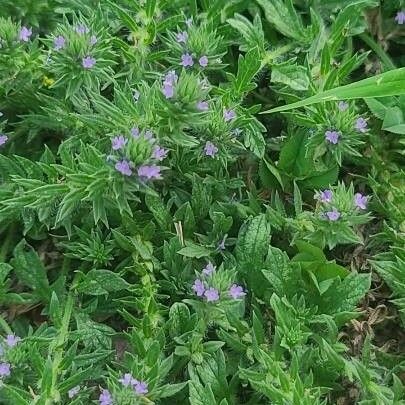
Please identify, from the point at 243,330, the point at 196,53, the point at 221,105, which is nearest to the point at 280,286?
the point at 243,330

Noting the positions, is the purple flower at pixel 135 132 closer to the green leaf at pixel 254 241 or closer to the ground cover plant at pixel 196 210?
the ground cover plant at pixel 196 210

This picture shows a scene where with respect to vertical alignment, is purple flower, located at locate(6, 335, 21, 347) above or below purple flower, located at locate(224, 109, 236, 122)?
below

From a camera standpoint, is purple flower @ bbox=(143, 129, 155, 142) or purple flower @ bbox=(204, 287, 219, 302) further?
purple flower @ bbox=(204, 287, 219, 302)

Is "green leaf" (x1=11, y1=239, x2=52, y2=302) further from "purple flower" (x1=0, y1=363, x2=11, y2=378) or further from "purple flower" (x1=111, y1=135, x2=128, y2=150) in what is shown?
"purple flower" (x1=111, y1=135, x2=128, y2=150)

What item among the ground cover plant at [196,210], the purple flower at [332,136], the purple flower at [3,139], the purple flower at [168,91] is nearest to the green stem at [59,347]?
the ground cover plant at [196,210]

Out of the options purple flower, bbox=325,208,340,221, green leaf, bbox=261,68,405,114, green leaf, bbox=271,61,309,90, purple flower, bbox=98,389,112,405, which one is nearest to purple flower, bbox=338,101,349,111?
green leaf, bbox=271,61,309,90

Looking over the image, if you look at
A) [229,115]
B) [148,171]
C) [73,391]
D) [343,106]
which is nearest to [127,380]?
[73,391]

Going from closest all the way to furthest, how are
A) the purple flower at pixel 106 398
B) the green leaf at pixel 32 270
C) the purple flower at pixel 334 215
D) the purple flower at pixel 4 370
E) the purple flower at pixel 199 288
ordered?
the purple flower at pixel 106 398, the purple flower at pixel 4 370, the purple flower at pixel 199 288, the purple flower at pixel 334 215, the green leaf at pixel 32 270

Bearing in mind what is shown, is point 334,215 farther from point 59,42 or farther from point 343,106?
point 59,42
